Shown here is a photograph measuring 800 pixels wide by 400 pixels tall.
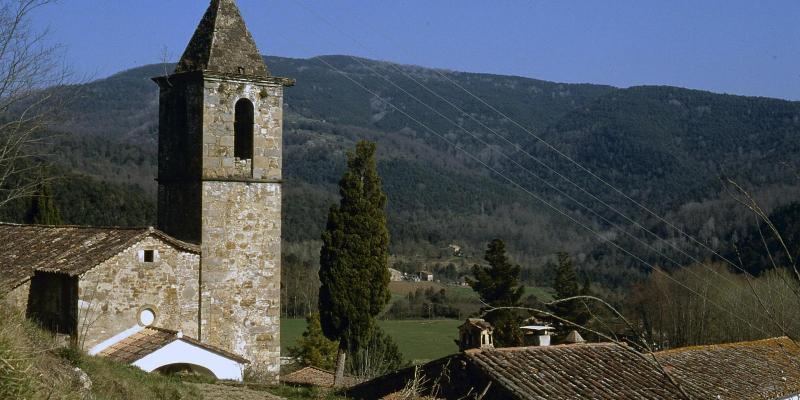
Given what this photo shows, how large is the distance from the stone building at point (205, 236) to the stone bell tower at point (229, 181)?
19 mm

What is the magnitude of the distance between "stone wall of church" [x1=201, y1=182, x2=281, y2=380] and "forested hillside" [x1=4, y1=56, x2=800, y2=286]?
85.7 feet

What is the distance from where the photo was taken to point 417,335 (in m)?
44.4

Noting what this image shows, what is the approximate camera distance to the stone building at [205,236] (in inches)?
651

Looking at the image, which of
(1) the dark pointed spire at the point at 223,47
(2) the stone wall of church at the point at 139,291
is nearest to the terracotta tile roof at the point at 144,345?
(2) the stone wall of church at the point at 139,291

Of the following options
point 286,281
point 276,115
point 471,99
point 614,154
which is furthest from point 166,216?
point 471,99

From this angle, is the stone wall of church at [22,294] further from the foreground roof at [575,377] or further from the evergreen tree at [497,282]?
the evergreen tree at [497,282]

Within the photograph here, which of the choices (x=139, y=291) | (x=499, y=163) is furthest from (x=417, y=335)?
(x=499, y=163)

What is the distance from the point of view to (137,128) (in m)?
111

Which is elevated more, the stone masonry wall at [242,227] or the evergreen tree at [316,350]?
the stone masonry wall at [242,227]

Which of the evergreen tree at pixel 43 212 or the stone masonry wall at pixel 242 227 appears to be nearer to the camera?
the stone masonry wall at pixel 242 227

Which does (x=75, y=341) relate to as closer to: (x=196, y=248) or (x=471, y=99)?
(x=196, y=248)

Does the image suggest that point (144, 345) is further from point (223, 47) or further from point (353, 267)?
point (353, 267)

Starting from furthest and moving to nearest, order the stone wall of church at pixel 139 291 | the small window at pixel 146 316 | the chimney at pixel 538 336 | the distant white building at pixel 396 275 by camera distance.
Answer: the distant white building at pixel 396 275
the chimney at pixel 538 336
the small window at pixel 146 316
the stone wall of church at pixel 139 291

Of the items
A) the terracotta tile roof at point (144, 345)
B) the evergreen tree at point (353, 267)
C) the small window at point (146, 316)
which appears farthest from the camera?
the evergreen tree at point (353, 267)
